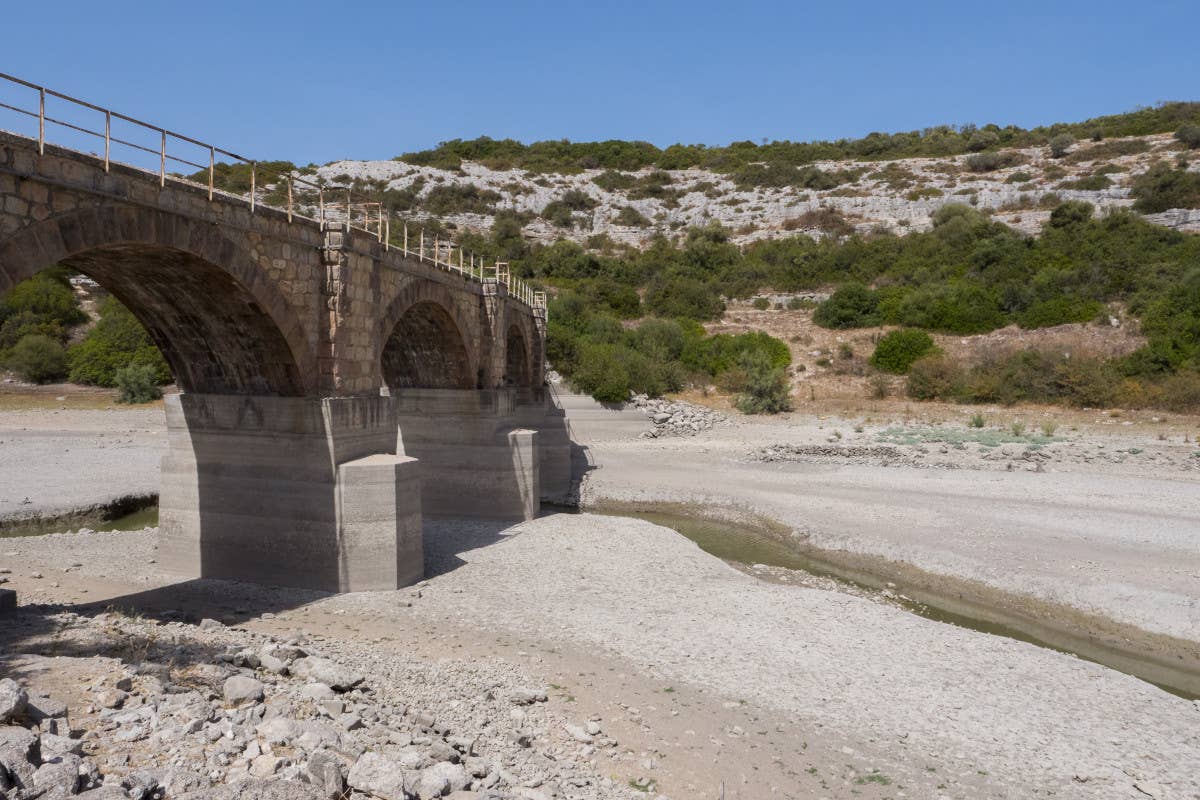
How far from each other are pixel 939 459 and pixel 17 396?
55.8 metres

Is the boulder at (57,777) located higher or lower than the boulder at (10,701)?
lower

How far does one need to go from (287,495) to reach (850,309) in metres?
56.2

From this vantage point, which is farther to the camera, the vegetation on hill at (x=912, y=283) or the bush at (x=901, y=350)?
the bush at (x=901, y=350)

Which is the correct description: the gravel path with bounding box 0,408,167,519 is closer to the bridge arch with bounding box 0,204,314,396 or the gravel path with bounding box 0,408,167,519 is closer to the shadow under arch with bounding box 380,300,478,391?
the shadow under arch with bounding box 380,300,478,391

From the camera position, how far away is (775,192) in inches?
3831

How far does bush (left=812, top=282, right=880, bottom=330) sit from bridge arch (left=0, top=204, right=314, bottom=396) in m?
55.3

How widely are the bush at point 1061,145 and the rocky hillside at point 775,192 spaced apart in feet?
1.13

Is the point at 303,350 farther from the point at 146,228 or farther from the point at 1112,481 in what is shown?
the point at 1112,481

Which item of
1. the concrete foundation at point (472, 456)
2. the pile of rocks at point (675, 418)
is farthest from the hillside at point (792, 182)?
the concrete foundation at point (472, 456)

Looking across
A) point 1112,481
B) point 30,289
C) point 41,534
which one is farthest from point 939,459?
point 30,289

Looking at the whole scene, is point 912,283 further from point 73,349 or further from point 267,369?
point 73,349

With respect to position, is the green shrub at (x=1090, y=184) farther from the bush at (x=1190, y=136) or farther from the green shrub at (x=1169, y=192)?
the bush at (x=1190, y=136)

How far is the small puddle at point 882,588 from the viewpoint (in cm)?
1463

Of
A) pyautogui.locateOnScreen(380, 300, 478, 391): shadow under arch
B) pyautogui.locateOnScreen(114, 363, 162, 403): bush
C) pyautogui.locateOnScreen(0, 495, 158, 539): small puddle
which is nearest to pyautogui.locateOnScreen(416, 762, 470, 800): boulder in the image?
pyautogui.locateOnScreen(380, 300, 478, 391): shadow under arch
